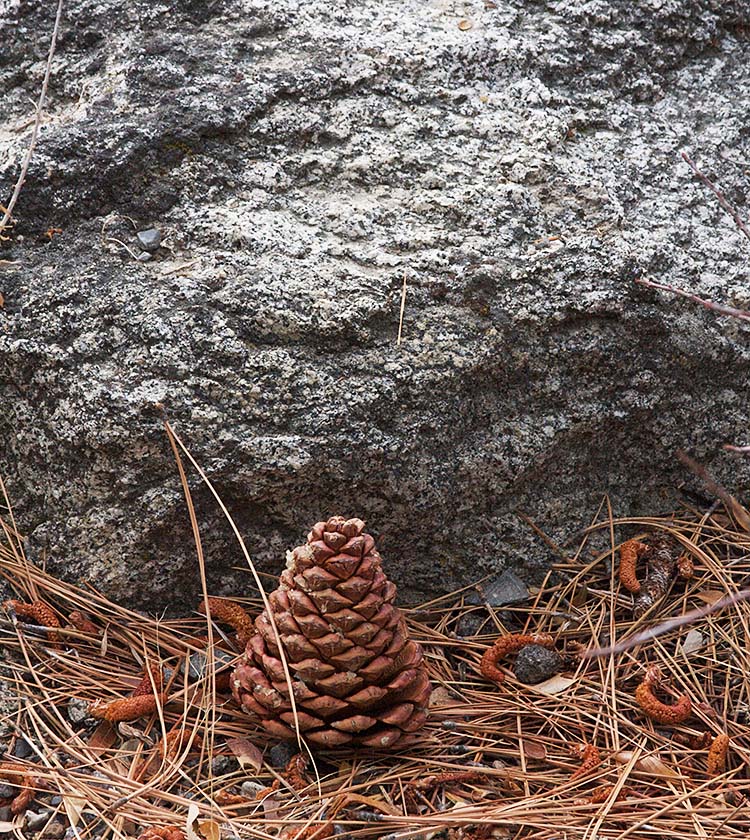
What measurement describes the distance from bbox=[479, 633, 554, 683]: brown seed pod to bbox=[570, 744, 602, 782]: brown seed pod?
0.22 metres

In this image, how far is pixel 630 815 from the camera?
168cm

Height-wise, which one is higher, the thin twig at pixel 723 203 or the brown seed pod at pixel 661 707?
the thin twig at pixel 723 203

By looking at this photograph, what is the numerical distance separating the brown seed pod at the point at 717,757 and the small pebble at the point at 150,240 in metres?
1.54

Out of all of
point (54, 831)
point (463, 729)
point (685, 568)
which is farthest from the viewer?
point (685, 568)

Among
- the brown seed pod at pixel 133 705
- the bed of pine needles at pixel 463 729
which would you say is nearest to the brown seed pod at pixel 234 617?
the bed of pine needles at pixel 463 729

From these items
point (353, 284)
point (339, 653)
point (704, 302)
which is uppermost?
point (704, 302)

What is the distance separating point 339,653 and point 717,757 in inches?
29.2

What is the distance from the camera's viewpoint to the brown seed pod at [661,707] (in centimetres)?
188

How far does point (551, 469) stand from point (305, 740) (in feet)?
2.74

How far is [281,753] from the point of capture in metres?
1.83

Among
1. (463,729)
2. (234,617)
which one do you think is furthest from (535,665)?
(234,617)

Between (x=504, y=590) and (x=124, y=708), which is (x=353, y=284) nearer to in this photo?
(x=504, y=590)

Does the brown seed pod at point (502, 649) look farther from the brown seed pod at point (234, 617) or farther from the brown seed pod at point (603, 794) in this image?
the brown seed pod at point (234, 617)

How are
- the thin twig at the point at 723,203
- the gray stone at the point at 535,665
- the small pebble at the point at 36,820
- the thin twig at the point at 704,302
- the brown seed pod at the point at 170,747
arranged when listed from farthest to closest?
the gray stone at the point at 535,665 → the brown seed pod at the point at 170,747 → the small pebble at the point at 36,820 → the thin twig at the point at 723,203 → the thin twig at the point at 704,302
